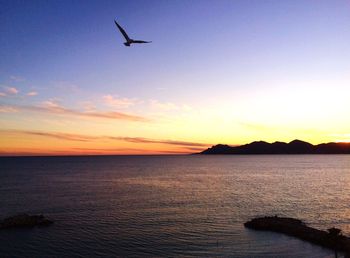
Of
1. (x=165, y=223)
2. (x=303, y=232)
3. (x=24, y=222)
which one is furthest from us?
(x=165, y=223)

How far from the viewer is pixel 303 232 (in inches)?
1738

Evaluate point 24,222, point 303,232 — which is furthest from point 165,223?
point 24,222

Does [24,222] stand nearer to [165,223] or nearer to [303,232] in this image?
[165,223]

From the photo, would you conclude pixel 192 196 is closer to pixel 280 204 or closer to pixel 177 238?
pixel 280 204

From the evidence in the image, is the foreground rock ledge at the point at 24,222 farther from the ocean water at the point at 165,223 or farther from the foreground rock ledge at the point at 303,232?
the foreground rock ledge at the point at 303,232

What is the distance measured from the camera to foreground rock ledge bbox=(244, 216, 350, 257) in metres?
38.3

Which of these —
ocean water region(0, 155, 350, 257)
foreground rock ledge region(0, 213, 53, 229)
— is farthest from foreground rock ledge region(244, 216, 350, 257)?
foreground rock ledge region(0, 213, 53, 229)

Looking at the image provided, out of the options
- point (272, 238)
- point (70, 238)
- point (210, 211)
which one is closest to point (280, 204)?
point (210, 211)

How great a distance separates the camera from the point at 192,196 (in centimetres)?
8362

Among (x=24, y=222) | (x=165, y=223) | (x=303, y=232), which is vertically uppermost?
(x=303, y=232)

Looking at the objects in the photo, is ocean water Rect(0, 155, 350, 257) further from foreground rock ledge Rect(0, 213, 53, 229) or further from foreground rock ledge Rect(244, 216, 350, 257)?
foreground rock ledge Rect(0, 213, 53, 229)

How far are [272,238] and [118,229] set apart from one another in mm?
21542

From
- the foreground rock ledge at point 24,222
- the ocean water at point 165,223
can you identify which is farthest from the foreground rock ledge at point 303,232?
the foreground rock ledge at point 24,222

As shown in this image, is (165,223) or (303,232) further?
(165,223)
